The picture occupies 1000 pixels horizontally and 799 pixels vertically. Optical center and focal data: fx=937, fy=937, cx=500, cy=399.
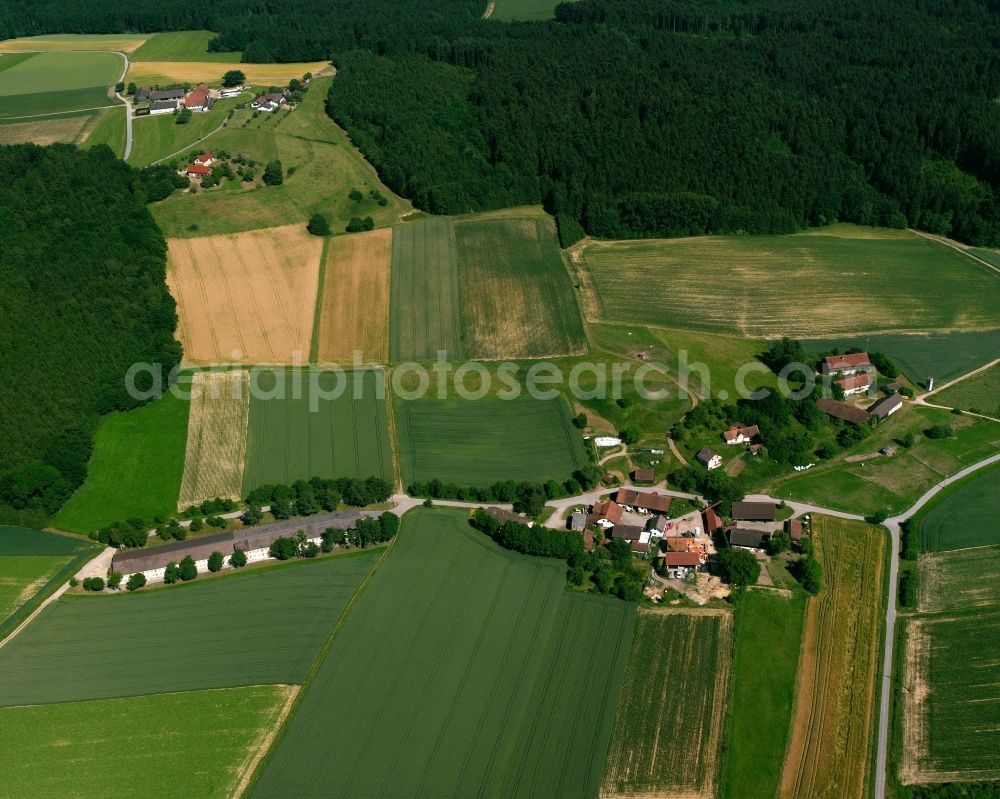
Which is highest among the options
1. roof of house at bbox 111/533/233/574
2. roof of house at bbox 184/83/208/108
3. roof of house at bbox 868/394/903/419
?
roof of house at bbox 184/83/208/108

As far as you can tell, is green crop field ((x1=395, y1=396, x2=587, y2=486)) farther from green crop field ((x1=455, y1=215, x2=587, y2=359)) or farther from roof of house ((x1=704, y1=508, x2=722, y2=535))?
roof of house ((x1=704, y1=508, x2=722, y2=535))

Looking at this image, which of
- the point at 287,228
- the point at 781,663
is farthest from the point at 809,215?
the point at 781,663

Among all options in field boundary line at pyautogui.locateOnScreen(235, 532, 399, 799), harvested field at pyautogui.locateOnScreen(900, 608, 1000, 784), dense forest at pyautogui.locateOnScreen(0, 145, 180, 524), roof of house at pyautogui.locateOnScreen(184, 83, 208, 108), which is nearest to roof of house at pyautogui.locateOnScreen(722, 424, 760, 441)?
harvested field at pyautogui.locateOnScreen(900, 608, 1000, 784)

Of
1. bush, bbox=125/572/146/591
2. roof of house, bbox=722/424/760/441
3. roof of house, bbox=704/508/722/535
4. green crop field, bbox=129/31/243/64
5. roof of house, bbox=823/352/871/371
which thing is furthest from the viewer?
green crop field, bbox=129/31/243/64

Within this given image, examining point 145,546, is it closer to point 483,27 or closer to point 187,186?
point 187,186

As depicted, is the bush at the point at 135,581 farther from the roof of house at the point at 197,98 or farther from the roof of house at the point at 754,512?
the roof of house at the point at 197,98

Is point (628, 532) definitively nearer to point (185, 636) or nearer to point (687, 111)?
point (185, 636)

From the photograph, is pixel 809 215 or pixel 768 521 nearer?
pixel 768 521

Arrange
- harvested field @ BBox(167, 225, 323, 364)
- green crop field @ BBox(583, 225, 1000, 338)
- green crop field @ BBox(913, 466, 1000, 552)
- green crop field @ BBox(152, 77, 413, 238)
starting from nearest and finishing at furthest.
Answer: green crop field @ BBox(913, 466, 1000, 552)
harvested field @ BBox(167, 225, 323, 364)
green crop field @ BBox(583, 225, 1000, 338)
green crop field @ BBox(152, 77, 413, 238)
